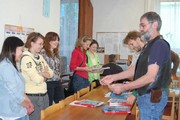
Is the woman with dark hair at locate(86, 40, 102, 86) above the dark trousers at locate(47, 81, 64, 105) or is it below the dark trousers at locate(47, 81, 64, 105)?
above

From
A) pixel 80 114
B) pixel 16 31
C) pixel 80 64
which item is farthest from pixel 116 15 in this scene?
pixel 80 114

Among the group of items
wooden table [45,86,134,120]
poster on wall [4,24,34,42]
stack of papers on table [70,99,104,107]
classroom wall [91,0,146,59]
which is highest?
classroom wall [91,0,146,59]

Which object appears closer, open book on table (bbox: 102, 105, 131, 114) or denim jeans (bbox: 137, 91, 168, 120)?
denim jeans (bbox: 137, 91, 168, 120)

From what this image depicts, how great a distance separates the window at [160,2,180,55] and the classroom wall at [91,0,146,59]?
0.50 metres

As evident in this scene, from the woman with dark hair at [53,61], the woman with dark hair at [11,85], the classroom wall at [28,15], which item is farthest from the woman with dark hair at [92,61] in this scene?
the woman with dark hair at [11,85]

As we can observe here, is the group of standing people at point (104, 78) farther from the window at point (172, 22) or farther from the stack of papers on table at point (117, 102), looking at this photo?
the window at point (172, 22)

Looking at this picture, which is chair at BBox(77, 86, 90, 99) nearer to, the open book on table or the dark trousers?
the dark trousers

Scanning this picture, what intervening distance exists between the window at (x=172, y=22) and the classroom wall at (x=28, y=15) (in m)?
2.72

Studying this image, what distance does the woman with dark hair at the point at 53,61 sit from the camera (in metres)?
3.39

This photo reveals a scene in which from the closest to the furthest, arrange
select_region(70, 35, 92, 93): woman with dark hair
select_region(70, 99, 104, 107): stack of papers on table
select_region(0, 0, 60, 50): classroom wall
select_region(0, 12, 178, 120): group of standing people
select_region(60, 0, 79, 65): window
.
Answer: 1. select_region(0, 12, 178, 120): group of standing people
2. select_region(70, 99, 104, 107): stack of papers on table
3. select_region(0, 0, 60, 50): classroom wall
4. select_region(70, 35, 92, 93): woman with dark hair
5. select_region(60, 0, 79, 65): window

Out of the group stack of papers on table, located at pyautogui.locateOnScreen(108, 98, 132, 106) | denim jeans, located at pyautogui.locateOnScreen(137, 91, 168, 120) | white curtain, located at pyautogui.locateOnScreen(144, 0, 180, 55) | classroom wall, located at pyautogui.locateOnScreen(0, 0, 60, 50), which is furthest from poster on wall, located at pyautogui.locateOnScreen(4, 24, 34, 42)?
white curtain, located at pyautogui.locateOnScreen(144, 0, 180, 55)

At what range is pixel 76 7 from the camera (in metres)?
6.24

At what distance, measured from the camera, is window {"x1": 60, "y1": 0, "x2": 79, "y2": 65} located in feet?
20.4

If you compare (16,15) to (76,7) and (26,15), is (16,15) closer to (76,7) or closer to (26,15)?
(26,15)
